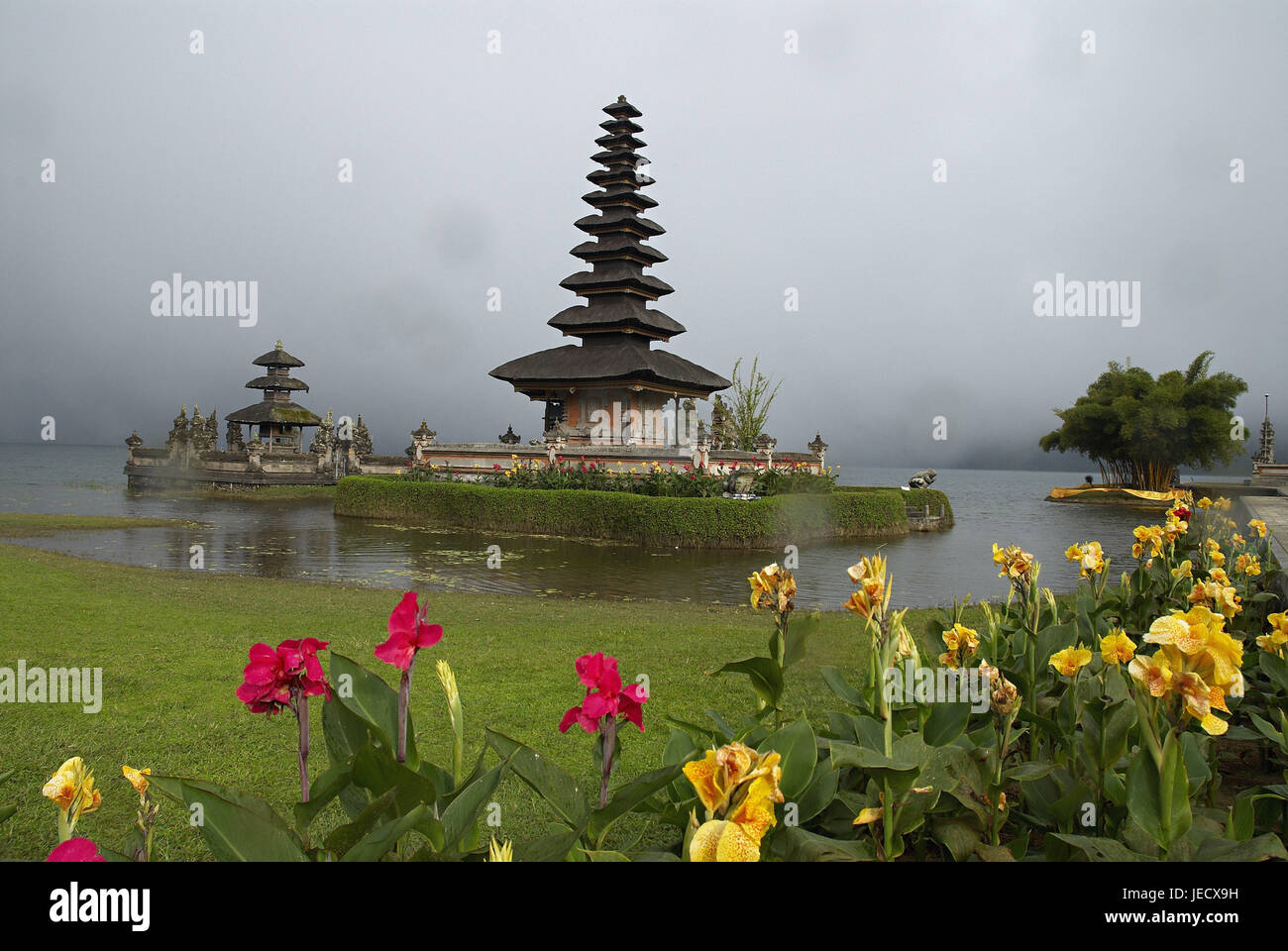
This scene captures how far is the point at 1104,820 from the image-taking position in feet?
7.06

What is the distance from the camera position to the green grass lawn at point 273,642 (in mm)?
3656

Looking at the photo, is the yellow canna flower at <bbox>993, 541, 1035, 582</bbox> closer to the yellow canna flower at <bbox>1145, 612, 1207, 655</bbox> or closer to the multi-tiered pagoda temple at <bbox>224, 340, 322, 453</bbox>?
the yellow canna flower at <bbox>1145, 612, 1207, 655</bbox>

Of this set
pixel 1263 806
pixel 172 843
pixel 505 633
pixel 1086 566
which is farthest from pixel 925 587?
pixel 172 843

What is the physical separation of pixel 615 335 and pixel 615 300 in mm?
1622

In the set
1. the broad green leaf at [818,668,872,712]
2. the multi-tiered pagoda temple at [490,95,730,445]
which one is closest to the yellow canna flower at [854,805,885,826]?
the broad green leaf at [818,668,872,712]

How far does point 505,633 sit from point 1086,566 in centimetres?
521

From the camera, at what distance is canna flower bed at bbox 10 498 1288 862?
4.60 ft

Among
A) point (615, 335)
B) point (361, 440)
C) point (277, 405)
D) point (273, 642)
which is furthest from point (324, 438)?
point (273, 642)

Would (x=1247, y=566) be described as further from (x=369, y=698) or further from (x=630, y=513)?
(x=630, y=513)

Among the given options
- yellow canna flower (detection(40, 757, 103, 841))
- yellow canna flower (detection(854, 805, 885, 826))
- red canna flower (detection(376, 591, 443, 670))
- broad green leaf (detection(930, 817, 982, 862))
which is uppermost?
red canna flower (detection(376, 591, 443, 670))

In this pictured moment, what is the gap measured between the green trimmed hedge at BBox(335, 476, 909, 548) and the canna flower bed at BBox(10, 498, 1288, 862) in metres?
14.8

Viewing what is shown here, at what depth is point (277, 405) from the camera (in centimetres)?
4759
